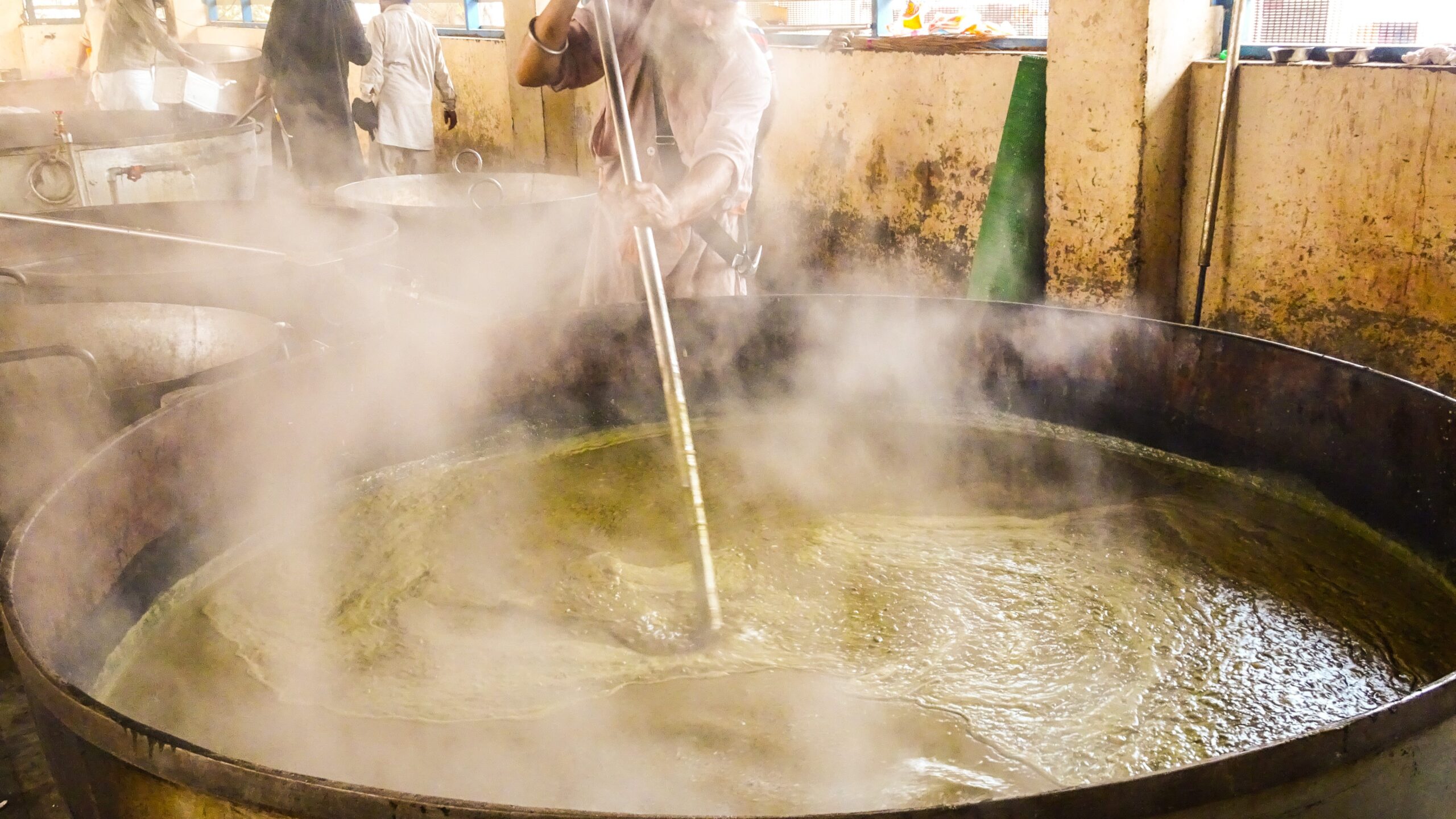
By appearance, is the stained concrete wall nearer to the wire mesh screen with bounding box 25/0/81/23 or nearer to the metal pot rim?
the metal pot rim

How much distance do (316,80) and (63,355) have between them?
16.4 feet

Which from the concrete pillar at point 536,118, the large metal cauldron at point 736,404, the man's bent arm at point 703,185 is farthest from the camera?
the concrete pillar at point 536,118

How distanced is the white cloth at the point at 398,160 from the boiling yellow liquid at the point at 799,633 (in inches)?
201

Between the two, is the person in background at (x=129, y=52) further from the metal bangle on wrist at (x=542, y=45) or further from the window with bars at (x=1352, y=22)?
the window with bars at (x=1352, y=22)

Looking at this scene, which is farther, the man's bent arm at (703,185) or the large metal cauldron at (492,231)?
the large metal cauldron at (492,231)

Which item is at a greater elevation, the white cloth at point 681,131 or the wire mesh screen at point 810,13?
the wire mesh screen at point 810,13

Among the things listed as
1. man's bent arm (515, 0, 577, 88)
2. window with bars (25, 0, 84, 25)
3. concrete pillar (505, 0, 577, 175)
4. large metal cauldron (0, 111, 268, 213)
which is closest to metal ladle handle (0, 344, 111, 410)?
man's bent arm (515, 0, 577, 88)

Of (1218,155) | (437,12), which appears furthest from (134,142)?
(437,12)

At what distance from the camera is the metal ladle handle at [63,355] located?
218 cm

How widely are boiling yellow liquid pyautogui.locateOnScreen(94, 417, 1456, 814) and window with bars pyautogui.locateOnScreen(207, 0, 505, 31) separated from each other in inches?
232

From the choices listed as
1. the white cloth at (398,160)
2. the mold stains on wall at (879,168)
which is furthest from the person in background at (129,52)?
the mold stains on wall at (879,168)

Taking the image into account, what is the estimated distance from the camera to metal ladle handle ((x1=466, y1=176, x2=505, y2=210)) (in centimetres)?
422

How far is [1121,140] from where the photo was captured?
3877 mm

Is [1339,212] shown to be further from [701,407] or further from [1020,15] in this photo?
[701,407]
